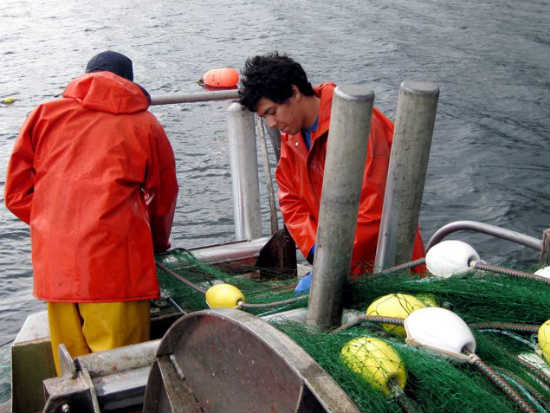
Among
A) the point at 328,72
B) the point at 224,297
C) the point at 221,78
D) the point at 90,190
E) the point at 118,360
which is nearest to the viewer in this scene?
the point at 118,360

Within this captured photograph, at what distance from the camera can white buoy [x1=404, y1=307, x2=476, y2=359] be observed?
6.18ft

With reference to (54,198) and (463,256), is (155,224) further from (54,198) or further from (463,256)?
(463,256)

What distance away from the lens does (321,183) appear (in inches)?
143

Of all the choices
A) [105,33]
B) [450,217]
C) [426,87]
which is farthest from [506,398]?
[105,33]

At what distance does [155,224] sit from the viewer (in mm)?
4145

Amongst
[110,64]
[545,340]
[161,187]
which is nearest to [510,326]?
[545,340]

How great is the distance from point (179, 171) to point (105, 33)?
283 inches

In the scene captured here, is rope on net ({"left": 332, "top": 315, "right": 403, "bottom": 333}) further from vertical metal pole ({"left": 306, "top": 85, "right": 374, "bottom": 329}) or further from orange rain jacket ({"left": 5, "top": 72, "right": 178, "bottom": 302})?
orange rain jacket ({"left": 5, "top": 72, "right": 178, "bottom": 302})

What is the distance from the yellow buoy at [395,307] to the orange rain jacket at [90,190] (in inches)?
66.6

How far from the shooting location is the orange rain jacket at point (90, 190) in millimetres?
3486

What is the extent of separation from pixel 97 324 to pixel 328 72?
409 inches

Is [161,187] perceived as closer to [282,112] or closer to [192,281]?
[192,281]

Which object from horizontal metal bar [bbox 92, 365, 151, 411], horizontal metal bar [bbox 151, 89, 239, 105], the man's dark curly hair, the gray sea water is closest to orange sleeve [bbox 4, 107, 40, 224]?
horizontal metal bar [bbox 151, 89, 239, 105]

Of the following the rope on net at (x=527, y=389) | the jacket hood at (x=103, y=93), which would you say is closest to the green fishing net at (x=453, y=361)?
the rope on net at (x=527, y=389)
